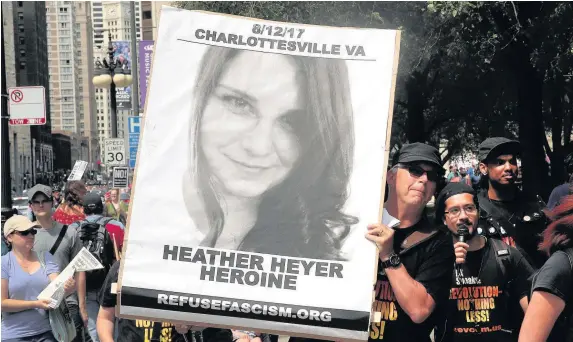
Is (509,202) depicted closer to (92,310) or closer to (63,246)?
(63,246)

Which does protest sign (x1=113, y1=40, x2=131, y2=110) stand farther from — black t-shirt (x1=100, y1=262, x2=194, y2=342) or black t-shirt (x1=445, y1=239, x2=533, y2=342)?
black t-shirt (x1=445, y1=239, x2=533, y2=342)

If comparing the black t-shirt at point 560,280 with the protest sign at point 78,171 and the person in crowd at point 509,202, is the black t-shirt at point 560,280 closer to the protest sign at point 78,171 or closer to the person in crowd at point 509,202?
the person in crowd at point 509,202

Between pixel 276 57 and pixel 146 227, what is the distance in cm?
93

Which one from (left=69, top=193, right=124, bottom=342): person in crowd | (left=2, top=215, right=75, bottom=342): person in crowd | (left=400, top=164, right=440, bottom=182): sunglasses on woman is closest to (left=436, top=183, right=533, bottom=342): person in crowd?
(left=400, top=164, right=440, bottom=182): sunglasses on woman

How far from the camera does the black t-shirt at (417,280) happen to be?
12.7 feet

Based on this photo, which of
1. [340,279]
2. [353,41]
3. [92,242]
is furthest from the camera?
[92,242]

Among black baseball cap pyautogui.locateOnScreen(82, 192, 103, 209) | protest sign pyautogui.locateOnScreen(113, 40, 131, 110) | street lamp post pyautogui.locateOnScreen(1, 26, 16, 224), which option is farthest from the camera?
protest sign pyautogui.locateOnScreen(113, 40, 131, 110)

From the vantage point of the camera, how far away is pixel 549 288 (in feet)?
11.2

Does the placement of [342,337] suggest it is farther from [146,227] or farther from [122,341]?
[122,341]

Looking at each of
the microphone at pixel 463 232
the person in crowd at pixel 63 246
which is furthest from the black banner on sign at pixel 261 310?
the person in crowd at pixel 63 246

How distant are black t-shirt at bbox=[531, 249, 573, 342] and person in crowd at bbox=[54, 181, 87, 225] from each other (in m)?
7.12

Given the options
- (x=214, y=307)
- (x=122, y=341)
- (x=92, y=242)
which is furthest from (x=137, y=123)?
(x=214, y=307)

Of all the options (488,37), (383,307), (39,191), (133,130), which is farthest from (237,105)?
(133,130)

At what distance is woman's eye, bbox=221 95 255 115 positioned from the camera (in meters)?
3.93
